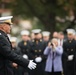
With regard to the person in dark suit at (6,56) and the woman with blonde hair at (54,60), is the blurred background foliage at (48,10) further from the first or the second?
the person in dark suit at (6,56)

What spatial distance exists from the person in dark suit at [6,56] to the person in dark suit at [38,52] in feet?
21.9

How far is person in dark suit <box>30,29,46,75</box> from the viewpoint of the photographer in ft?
52.3

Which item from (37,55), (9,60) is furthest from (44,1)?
(9,60)

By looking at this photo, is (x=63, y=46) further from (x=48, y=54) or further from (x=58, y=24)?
(x=58, y=24)

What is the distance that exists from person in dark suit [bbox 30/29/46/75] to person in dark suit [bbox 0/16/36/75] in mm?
6675

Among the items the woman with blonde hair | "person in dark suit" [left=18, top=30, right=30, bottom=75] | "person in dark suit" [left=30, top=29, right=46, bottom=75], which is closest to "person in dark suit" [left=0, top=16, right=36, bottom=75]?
the woman with blonde hair

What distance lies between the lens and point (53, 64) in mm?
14625

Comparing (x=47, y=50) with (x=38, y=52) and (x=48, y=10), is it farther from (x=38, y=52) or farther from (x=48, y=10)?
(x=48, y=10)

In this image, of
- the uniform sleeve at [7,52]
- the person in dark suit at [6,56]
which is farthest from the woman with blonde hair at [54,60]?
the uniform sleeve at [7,52]

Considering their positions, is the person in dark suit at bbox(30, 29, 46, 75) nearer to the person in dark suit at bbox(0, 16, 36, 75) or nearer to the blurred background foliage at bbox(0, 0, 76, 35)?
the person in dark suit at bbox(0, 16, 36, 75)

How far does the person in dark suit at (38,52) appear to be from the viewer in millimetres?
15948

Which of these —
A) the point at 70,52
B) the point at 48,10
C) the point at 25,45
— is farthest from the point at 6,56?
the point at 48,10

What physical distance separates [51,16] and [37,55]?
344 inches

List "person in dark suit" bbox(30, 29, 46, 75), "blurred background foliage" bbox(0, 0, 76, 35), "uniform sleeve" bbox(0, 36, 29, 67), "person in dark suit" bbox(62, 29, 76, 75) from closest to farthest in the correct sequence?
"uniform sleeve" bbox(0, 36, 29, 67) < "person in dark suit" bbox(62, 29, 76, 75) < "person in dark suit" bbox(30, 29, 46, 75) < "blurred background foliage" bbox(0, 0, 76, 35)
